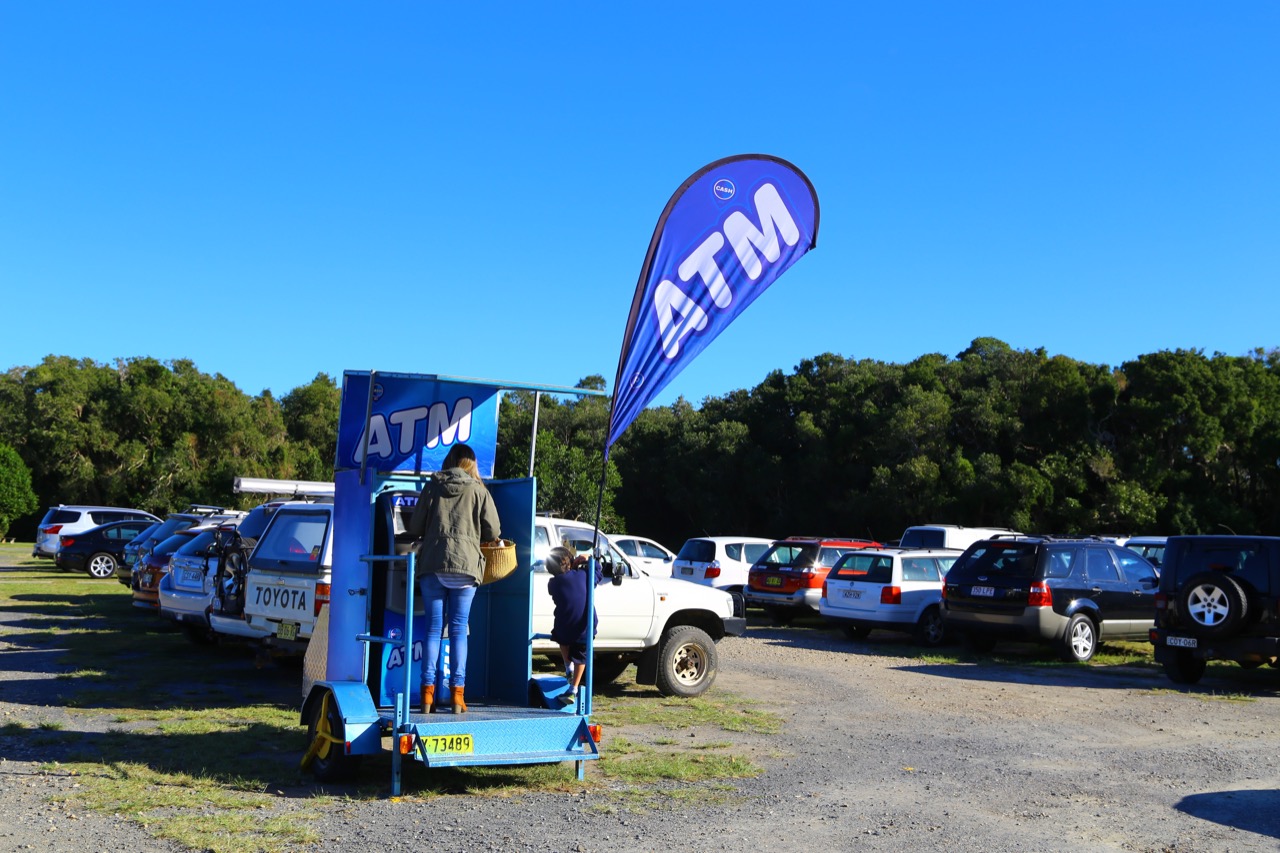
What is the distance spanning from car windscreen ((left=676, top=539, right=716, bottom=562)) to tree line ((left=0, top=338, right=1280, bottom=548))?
15.6 ft

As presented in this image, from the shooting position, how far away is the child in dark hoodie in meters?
8.96

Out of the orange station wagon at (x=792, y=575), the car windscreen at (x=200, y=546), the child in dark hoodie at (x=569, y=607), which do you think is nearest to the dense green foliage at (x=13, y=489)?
the orange station wagon at (x=792, y=575)

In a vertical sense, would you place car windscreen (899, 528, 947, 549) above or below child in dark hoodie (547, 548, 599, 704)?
above

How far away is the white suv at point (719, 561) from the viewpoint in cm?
2412

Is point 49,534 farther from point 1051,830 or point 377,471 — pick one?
point 1051,830

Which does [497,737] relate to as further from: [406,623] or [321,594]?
[321,594]

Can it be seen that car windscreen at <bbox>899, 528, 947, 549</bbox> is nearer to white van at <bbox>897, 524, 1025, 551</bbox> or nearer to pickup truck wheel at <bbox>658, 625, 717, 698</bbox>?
white van at <bbox>897, 524, 1025, 551</bbox>

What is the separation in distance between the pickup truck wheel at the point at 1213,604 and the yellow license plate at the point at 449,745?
9.71m

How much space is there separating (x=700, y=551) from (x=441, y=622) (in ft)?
57.0

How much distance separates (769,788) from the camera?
7.79 m

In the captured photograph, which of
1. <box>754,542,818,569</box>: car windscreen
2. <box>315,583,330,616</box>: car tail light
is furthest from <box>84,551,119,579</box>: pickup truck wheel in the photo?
<box>315,583,330,616</box>: car tail light

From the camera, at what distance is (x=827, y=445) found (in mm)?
43562

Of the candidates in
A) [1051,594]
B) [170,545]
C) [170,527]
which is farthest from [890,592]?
[170,527]

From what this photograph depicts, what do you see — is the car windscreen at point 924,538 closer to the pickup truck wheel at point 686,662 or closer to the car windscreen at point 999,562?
the car windscreen at point 999,562
